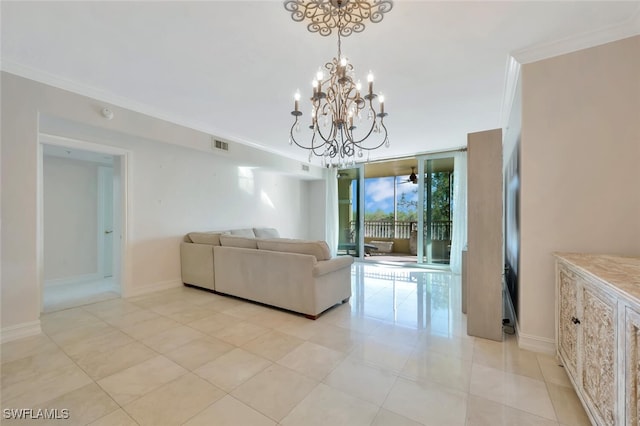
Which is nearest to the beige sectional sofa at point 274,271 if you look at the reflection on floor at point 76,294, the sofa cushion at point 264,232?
the reflection on floor at point 76,294

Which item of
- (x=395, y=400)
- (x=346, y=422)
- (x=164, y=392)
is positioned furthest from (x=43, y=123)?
(x=395, y=400)

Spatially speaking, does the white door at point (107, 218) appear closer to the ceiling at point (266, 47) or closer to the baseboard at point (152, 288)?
the baseboard at point (152, 288)

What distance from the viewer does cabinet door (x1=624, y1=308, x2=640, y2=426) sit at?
1.08 meters

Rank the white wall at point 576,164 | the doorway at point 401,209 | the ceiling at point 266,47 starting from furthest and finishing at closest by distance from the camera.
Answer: the doorway at point 401,209 → the white wall at point 576,164 → the ceiling at point 266,47

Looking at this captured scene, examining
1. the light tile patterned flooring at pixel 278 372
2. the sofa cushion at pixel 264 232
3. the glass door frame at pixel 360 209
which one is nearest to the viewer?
the light tile patterned flooring at pixel 278 372

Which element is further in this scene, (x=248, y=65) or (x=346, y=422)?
(x=248, y=65)

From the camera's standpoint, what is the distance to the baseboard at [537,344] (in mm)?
2268

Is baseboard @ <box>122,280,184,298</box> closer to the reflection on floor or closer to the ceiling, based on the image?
the reflection on floor

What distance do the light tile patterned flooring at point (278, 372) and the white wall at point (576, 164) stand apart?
2.68 feet

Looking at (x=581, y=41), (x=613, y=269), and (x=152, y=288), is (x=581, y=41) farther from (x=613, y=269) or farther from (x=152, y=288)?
(x=152, y=288)

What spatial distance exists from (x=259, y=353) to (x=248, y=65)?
8.99 feet

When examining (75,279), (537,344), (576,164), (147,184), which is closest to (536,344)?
(537,344)

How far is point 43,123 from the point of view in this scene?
300 cm

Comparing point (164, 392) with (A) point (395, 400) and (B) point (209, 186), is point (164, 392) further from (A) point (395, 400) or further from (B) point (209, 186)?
(B) point (209, 186)
